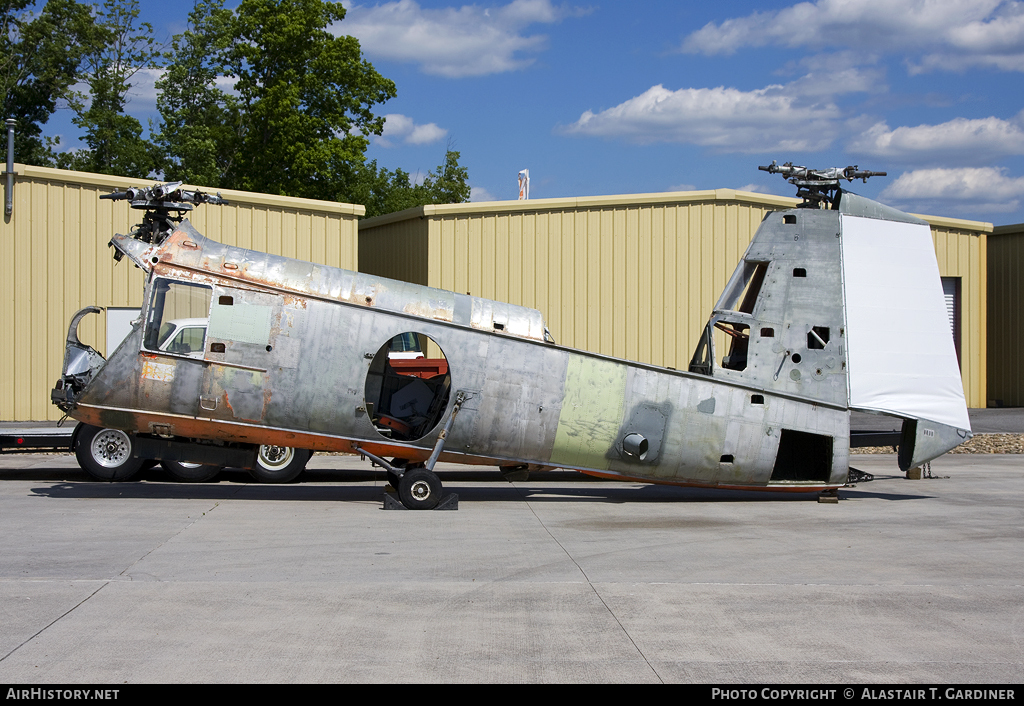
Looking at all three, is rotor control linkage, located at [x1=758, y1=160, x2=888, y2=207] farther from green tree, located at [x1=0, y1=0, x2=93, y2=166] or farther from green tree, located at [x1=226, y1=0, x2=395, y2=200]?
green tree, located at [x1=0, y1=0, x2=93, y2=166]

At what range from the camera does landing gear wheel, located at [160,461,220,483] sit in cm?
1412

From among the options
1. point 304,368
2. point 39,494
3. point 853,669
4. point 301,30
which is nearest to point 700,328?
point 304,368

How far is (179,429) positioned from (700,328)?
1529 cm

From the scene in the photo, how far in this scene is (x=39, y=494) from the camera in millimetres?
12477

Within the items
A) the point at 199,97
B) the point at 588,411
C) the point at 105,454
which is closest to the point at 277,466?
the point at 105,454

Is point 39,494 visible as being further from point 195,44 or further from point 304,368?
point 195,44

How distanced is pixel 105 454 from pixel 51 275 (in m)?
8.37

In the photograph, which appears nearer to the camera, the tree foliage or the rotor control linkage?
the rotor control linkage

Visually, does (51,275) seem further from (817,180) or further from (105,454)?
(817,180)

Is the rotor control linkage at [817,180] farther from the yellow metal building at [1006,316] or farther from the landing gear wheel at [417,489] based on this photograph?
the yellow metal building at [1006,316]

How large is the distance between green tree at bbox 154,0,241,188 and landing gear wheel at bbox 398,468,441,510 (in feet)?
123

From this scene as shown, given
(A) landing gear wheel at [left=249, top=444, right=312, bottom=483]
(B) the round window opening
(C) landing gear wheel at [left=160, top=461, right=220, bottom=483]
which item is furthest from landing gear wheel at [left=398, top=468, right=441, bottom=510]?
(C) landing gear wheel at [left=160, top=461, right=220, bottom=483]

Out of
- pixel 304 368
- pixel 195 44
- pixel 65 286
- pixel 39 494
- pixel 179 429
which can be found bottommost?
pixel 39 494

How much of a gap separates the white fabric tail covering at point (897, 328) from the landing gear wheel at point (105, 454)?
35.7ft
